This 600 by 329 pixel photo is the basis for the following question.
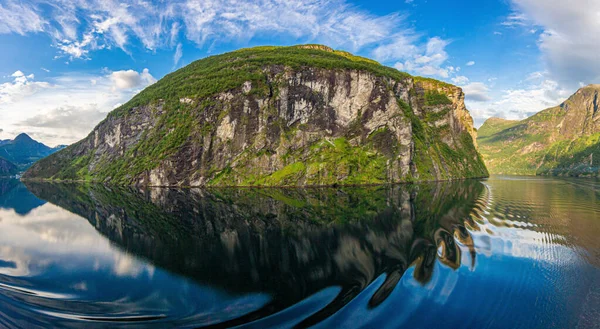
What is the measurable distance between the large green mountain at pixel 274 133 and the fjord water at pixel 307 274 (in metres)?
75.3

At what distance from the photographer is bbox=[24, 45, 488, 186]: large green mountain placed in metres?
109

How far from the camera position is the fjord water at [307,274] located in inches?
483

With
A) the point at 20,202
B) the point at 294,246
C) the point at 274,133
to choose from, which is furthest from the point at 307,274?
the point at 274,133

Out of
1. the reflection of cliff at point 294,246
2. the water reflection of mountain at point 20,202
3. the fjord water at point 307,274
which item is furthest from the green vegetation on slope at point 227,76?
the fjord water at point 307,274

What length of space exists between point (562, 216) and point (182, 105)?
414ft

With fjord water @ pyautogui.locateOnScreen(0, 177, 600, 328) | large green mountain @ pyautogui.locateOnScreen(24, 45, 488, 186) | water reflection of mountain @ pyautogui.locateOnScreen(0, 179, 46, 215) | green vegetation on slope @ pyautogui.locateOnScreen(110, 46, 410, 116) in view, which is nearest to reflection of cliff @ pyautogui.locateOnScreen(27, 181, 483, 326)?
fjord water @ pyautogui.locateOnScreen(0, 177, 600, 328)

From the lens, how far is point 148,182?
11394 centimetres

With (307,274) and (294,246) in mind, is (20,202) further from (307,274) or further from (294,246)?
(307,274)

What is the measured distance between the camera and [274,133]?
114 meters

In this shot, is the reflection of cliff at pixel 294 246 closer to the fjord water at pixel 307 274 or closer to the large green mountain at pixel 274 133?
the fjord water at pixel 307 274

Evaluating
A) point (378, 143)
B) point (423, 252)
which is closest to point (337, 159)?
point (378, 143)

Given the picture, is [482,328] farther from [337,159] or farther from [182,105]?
[182,105]

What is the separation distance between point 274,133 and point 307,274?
99.3m

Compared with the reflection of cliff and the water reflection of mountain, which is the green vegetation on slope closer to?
the water reflection of mountain
